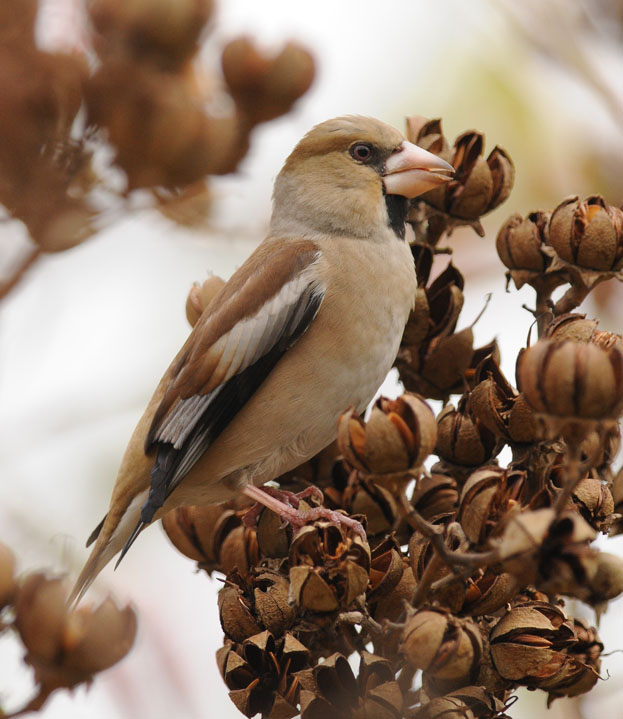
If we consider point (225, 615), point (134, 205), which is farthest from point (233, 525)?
point (134, 205)

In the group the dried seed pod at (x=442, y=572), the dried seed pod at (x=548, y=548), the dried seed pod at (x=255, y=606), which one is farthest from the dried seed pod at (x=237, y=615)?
the dried seed pod at (x=548, y=548)

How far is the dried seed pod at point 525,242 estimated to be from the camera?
2.28 metres

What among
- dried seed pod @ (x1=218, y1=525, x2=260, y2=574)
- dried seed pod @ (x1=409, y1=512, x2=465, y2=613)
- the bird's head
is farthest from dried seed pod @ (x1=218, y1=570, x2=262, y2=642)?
the bird's head

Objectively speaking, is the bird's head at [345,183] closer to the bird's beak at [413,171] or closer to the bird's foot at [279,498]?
the bird's beak at [413,171]

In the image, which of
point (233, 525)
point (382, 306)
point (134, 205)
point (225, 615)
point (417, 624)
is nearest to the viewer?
point (417, 624)

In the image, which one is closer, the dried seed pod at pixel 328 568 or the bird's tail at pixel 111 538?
the dried seed pod at pixel 328 568

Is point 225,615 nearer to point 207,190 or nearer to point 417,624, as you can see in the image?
point 417,624

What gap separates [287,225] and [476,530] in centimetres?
195

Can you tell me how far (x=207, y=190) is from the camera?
298 cm

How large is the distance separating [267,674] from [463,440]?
2.01 feet

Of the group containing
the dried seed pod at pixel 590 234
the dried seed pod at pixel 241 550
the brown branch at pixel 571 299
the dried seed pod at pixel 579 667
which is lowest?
the dried seed pod at pixel 241 550

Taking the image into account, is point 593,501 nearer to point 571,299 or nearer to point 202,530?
point 571,299

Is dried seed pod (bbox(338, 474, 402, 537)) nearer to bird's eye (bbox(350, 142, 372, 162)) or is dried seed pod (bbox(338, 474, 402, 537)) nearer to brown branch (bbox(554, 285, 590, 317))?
brown branch (bbox(554, 285, 590, 317))

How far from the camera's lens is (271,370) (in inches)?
117
